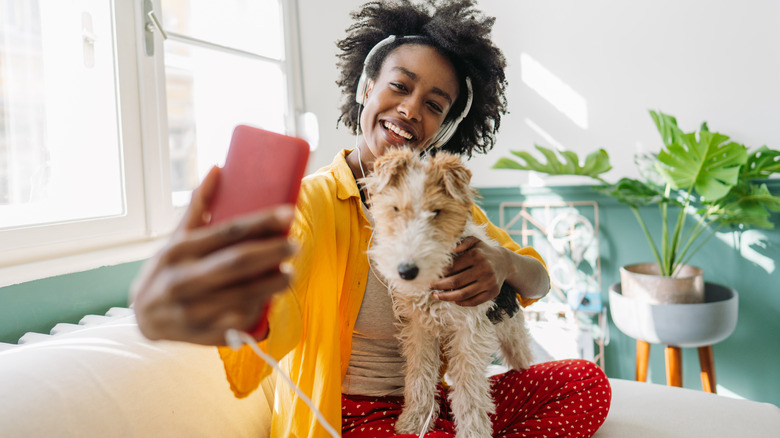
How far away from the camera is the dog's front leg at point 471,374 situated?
3.10 ft

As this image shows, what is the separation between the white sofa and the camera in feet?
2.62

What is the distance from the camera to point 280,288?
0.44 meters

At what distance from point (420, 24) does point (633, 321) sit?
61.9 inches

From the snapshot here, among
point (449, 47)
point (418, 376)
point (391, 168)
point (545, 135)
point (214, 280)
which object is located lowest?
point (418, 376)

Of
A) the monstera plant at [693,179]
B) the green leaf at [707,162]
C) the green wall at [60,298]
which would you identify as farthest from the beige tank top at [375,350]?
the green leaf at [707,162]

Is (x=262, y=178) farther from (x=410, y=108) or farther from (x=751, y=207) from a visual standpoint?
(x=751, y=207)

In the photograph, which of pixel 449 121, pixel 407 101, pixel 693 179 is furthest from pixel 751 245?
pixel 407 101

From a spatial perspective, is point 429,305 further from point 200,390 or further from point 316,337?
point 200,390

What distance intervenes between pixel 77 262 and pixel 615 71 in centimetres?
248

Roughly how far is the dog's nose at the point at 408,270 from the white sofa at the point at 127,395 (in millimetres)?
602

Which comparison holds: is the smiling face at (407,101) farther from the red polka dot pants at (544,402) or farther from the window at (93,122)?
the window at (93,122)

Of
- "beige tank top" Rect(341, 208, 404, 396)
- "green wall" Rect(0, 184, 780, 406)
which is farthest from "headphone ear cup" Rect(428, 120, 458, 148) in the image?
"green wall" Rect(0, 184, 780, 406)

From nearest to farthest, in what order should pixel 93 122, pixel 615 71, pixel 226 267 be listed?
1. pixel 226 267
2. pixel 93 122
3. pixel 615 71

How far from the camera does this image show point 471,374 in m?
0.95
